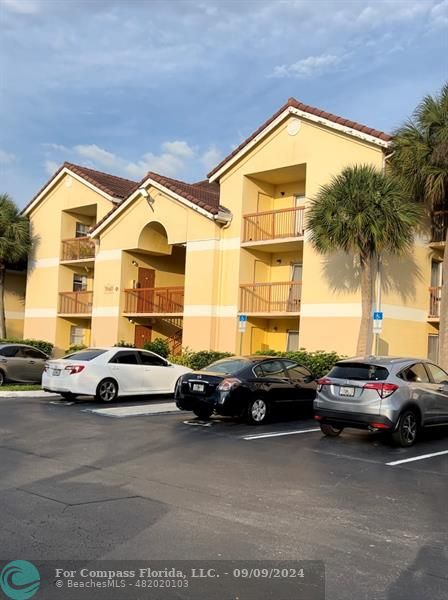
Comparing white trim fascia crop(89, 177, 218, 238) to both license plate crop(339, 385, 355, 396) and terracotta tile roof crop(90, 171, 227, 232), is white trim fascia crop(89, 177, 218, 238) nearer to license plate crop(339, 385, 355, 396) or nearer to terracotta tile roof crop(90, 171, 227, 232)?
terracotta tile roof crop(90, 171, 227, 232)

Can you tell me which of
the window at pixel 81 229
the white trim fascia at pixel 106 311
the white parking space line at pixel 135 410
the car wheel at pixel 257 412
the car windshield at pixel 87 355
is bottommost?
the white parking space line at pixel 135 410

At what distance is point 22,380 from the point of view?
864 inches

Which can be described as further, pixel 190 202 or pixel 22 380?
pixel 190 202

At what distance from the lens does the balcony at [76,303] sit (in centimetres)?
3184

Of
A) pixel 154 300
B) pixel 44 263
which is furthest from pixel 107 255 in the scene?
pixel 44 263

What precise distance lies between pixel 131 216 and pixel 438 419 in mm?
19073

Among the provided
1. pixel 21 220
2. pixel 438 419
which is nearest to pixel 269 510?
pixel 438 419

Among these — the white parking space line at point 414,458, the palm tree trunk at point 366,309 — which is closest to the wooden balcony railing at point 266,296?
the palm tree trunk at point 366,309

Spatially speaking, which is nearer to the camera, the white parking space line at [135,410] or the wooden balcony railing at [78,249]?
the white parking space line at [135,410]

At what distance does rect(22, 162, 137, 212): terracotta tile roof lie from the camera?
31.4m

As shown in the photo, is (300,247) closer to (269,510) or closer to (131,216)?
(131,216)

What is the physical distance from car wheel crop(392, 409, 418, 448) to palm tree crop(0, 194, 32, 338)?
2523cm

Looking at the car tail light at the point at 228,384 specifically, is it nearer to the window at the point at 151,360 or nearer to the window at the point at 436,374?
the window at the point at 436,374

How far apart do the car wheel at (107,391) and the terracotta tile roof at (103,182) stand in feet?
50.0
